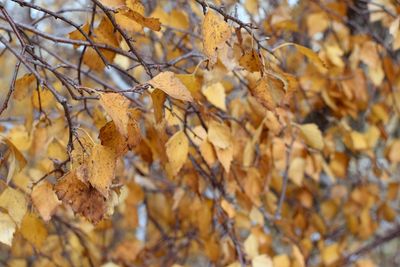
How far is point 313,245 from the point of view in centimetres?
208

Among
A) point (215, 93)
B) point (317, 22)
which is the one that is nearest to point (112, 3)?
point (215, 93)

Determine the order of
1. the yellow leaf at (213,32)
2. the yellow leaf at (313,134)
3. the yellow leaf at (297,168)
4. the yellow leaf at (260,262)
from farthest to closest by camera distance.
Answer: the yellow leaf at (297,168) < the yellow leaf at (313,134) < the yellow leaf at (260,262) < the yellow leaf at (213,32)

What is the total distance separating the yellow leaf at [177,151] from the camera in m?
1.04

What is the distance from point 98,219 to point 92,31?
398mm

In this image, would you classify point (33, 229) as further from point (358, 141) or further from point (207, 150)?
point (358, 141)

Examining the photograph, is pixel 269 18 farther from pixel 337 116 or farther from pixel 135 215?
pixel 135 215

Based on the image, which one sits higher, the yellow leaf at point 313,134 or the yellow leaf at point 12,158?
the yellow leaf at point 313,134

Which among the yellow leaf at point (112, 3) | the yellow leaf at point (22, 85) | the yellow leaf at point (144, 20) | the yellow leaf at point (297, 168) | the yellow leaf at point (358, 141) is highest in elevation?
the yellow leaf at point (358, 141)

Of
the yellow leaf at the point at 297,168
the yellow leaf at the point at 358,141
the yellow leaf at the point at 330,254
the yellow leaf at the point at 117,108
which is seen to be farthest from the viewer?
the yellow leaf at the point at 330,254

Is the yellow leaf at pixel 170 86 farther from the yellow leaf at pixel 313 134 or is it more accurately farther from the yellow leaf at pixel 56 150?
the yellow leaf at pixel 313 134

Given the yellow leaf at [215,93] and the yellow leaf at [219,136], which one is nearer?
the yellow leaf at [219,136]

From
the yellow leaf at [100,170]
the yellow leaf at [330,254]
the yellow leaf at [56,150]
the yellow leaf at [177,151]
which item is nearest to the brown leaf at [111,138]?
the yellow leaf at [100,170]

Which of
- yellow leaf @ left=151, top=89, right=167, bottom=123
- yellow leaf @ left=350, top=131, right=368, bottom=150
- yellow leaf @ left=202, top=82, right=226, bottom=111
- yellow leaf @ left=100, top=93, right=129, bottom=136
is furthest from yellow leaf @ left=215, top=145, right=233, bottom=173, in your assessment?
yellow leaf @ left=350, top=131, right=368, bottom=150

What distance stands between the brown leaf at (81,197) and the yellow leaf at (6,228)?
6.2 inches
